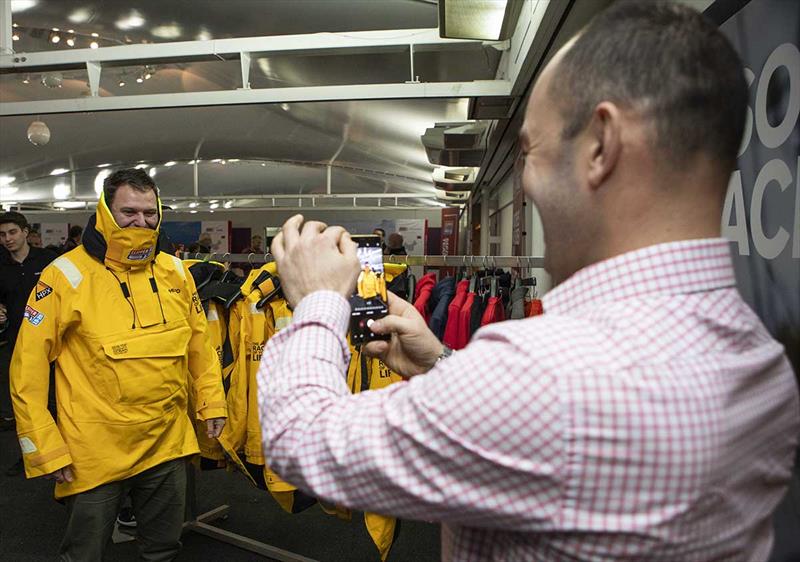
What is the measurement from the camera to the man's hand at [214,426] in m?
2.39

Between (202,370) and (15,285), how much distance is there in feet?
7.57

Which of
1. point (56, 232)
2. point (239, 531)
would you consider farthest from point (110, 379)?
point (56, 232)

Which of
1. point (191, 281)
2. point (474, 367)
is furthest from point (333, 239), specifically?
point (191, 281)

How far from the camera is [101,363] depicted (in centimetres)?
202

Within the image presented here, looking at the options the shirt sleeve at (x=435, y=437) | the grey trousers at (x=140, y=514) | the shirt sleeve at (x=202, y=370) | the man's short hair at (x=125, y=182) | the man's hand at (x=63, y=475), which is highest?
the man's short hair at (x=125, y=182)

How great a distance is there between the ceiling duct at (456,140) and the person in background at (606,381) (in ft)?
12.0

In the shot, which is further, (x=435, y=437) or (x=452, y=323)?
(x=452, y=323)

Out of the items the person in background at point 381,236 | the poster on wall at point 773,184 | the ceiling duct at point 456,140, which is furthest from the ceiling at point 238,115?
the poster on wall at point 773,184

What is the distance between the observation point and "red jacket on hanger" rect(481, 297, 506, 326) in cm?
255

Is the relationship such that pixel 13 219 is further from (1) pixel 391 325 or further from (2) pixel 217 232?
(2) pixel 217 232

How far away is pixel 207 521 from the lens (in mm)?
3303

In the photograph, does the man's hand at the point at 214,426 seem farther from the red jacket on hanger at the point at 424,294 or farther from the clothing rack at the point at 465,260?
the red jacket on hanger at the point at 424,294

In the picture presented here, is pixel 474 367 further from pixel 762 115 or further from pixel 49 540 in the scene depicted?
pixel 49 540

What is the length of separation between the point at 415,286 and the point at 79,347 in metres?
1.78
